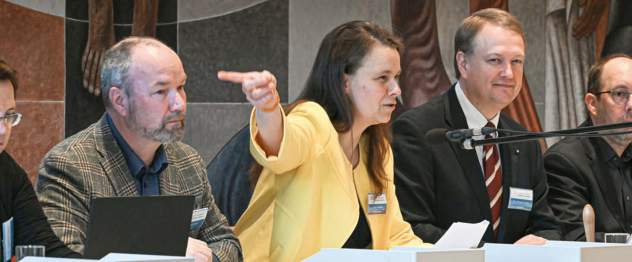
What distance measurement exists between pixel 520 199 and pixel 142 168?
5.95ft

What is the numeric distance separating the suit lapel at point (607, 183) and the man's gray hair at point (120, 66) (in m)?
2.43

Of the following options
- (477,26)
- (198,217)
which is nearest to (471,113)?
(477,26)

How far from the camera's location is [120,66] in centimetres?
289

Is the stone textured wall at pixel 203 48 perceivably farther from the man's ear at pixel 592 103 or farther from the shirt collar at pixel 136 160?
the shirt collar at pixel 136 160

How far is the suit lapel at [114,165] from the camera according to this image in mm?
2721

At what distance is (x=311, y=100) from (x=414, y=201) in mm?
725

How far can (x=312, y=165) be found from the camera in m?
3.03

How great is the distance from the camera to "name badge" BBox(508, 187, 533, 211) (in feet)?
12.3

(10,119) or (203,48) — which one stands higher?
(203,48)

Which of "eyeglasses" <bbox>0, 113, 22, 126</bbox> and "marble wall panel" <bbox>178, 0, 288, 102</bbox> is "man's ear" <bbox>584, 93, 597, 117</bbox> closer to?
"marble wall panel" <bbox>178, 0, 288, 102</bbox>

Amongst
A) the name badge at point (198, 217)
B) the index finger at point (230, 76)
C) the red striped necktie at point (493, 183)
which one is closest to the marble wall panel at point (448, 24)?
the red striped necktie at point (493, 183)

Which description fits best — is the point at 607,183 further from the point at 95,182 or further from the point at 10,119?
the point at 10,119

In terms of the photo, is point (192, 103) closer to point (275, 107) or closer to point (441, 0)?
point (441, 0)

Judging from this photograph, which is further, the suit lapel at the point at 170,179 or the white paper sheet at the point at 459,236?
the suit lapel at the point at 170,179
